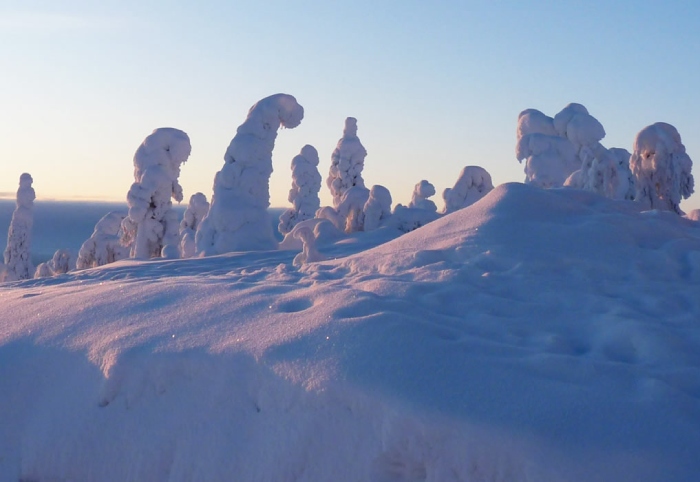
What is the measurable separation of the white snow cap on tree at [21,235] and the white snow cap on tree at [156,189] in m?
12.2

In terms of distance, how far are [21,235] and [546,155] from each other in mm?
23476

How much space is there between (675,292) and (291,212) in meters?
28.2

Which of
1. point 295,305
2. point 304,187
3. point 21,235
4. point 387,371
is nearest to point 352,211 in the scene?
point 304,187

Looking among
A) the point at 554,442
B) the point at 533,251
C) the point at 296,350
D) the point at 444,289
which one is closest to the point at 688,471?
the point at 554,442

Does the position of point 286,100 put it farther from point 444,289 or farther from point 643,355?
point 643,355

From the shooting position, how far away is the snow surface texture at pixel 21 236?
32562 mm

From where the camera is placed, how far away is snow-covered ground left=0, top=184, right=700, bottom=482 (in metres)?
4.17

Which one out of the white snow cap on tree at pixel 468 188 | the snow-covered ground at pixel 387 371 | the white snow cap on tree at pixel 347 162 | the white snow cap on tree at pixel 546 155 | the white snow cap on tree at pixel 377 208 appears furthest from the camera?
the white snow cap on tree at pixel 347 162

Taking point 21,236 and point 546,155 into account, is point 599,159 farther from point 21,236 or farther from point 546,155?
point 21,236

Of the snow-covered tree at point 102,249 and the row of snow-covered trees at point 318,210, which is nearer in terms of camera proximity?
the row of snow-covered trees at point 318,210

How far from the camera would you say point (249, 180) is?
1786 centimetres

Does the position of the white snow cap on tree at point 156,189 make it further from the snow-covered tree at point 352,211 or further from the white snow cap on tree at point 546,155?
the white snow cap on tree at point 546,155

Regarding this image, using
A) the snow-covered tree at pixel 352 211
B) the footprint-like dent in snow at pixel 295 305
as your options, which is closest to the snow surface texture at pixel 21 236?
the snow-covered tree at pixel 352 211

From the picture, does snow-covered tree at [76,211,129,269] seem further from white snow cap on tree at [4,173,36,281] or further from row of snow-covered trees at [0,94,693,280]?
white snow cap on tree at [4,173,36,281]
